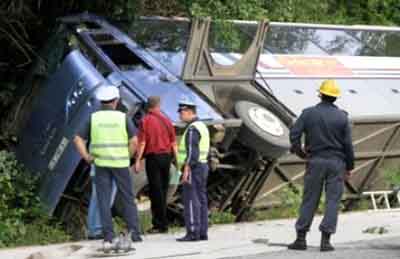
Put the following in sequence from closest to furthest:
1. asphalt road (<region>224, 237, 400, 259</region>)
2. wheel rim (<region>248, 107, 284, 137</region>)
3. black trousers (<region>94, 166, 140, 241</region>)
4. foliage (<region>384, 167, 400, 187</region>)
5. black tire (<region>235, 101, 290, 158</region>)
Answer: asphalt road (<region>224, 237, 400, 259</region>), black trousers (<region>94, 166, 140, 241</region>), black tire (<region>235, 101, 290, 158</region>), wheel rim (<region>248, 107, 284, 137</region>), foliage (<region>384, 167, 400, 187</region>)

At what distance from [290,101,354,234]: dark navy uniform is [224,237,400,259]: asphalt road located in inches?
10.0

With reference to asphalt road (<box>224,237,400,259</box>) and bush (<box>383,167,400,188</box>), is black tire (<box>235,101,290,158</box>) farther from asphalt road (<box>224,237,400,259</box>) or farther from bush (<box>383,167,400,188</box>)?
bush (<box>383,167,400,188</box>)

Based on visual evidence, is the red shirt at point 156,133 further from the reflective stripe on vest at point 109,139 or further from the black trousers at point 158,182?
the reflective stripe on vest at point 109,139

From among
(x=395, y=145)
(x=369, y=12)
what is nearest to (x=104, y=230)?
(x=395, y=145)

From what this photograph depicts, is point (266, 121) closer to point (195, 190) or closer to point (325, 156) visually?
point (195, 190)

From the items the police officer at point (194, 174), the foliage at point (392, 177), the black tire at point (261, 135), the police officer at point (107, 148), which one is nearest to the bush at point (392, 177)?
the foliage at point (392, 177)

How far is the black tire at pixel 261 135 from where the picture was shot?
11.7 meters

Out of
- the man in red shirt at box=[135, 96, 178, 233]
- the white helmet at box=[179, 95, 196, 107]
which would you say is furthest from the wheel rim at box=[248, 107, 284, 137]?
the man in red shirt at box=[135, 96, 178, 233]

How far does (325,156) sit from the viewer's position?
9.34 metres

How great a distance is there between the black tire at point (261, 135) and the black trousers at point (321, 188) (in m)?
2.30

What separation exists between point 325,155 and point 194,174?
5.35 feet

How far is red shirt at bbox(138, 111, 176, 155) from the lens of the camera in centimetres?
1089

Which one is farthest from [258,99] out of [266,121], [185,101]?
[185,101]

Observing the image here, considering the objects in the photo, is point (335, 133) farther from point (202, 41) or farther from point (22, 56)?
point (22, 56)
